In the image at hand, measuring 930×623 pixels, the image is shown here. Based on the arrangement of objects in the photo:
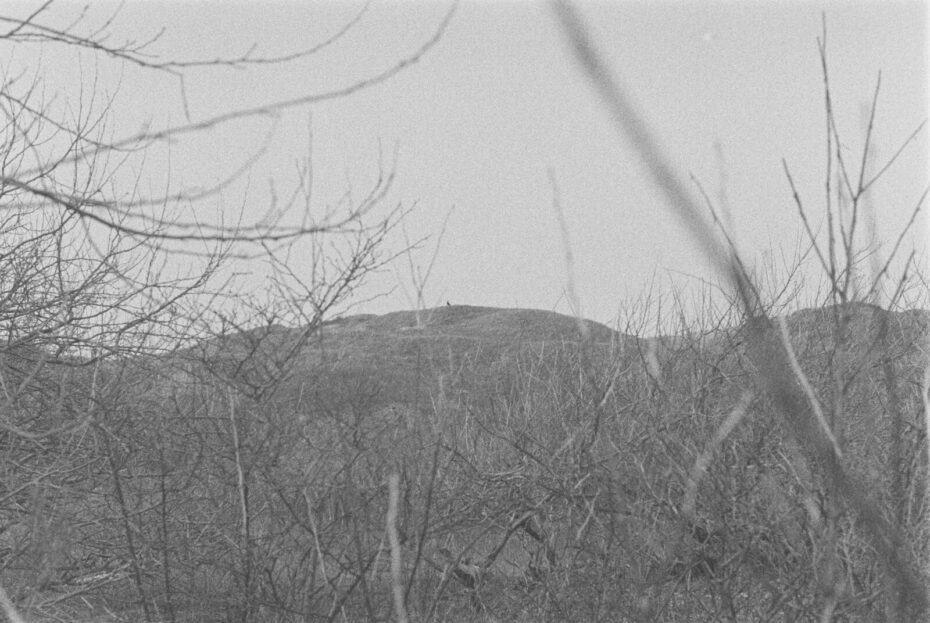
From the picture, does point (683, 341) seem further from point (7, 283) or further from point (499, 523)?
point (7, 283)

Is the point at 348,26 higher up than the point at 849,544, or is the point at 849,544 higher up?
the point at 348,26

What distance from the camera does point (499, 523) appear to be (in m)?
7.26

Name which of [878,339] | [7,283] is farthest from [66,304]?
[878,339]

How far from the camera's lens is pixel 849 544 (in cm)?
498

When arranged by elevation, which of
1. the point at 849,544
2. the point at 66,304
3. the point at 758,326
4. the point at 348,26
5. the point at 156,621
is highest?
the point at 348,26

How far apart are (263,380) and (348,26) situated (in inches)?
134

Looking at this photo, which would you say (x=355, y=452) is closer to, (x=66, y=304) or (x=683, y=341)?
(x=66, y=304)

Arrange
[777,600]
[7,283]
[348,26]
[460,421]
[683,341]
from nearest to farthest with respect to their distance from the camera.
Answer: [348,26], [777,600], [7,283], [683,341], [460,421]

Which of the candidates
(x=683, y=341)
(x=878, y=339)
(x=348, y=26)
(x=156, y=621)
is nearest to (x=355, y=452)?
(x=156, y=621)

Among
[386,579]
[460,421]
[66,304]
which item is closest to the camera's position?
[66,304]

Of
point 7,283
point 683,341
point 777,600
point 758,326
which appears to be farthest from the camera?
point 683,341

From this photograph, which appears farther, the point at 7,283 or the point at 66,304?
the point at 7,283

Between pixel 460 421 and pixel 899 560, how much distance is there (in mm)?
9958

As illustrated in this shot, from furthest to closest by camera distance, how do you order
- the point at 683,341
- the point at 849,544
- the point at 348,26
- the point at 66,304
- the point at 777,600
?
the point at 683,341
the point at 66,304
the point at 849,544
the point at 777,600
the point at 348,26
